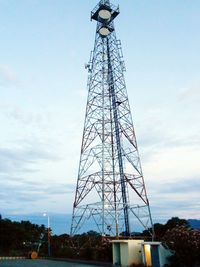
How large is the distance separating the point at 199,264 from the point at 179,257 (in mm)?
1331

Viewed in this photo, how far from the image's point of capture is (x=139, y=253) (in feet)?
82.7

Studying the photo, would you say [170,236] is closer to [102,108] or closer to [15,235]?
[102,108]

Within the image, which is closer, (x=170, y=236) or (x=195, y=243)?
(x=195, y=243)

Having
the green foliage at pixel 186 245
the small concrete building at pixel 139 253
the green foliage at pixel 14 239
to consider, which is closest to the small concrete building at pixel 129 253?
the small concrete building at pixel 139 253

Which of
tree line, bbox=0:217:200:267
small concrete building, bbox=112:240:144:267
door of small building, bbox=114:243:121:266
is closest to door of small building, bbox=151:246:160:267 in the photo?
tree line, bbox=0:217:200:267

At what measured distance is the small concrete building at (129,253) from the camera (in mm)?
24734

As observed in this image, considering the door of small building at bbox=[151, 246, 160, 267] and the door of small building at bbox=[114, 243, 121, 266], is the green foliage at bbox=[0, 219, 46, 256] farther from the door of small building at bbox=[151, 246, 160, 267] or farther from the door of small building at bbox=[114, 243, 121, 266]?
the door of small building at bbox=[151, 246, 160, 267]

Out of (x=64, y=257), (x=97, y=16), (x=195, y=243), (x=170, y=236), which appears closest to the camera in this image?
(x=195, y=243)

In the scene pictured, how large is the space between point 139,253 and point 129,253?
2.91 feet

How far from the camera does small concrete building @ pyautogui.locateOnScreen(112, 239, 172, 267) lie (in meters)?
22.8

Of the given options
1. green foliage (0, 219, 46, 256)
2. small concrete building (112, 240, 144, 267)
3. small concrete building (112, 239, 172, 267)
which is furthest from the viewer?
green foliage (0, 219, 46, 256)

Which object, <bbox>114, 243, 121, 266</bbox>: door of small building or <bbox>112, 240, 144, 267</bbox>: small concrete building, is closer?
<bbox>112, 240, 144, 267</bbox>: small concrete building

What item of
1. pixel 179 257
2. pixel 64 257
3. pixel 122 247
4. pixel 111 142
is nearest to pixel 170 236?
pixel 179 257

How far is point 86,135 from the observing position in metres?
34.8
